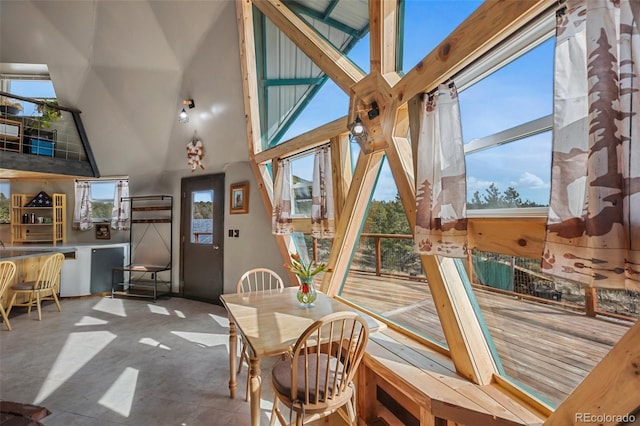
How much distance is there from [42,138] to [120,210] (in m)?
1.75

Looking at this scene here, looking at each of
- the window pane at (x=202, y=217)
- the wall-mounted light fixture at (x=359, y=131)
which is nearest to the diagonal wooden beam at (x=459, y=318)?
the wall-mounted light fixture at (x=359, y=131)

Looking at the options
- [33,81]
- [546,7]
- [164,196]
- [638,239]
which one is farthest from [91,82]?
[638,239]

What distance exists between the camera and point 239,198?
4.63 m

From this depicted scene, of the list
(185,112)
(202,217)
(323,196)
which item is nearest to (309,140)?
(323,196)

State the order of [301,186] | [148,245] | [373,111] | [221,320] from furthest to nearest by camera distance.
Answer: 1. [148,245]
2. [221,320]
3. [301,186]
4. [373,111]

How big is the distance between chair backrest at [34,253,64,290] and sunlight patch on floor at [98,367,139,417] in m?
2.54

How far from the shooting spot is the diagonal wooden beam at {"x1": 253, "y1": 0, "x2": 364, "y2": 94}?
2.49 meters

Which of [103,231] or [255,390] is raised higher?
[103,231]

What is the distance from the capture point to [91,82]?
4746 millimetres

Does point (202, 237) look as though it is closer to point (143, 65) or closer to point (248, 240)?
point (248, 240)

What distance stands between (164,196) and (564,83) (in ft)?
19.2

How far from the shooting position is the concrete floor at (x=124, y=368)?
2.14 m

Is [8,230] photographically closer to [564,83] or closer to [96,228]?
[96,228]

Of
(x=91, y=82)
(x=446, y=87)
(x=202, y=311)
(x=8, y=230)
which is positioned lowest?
(x=202, y=311)
